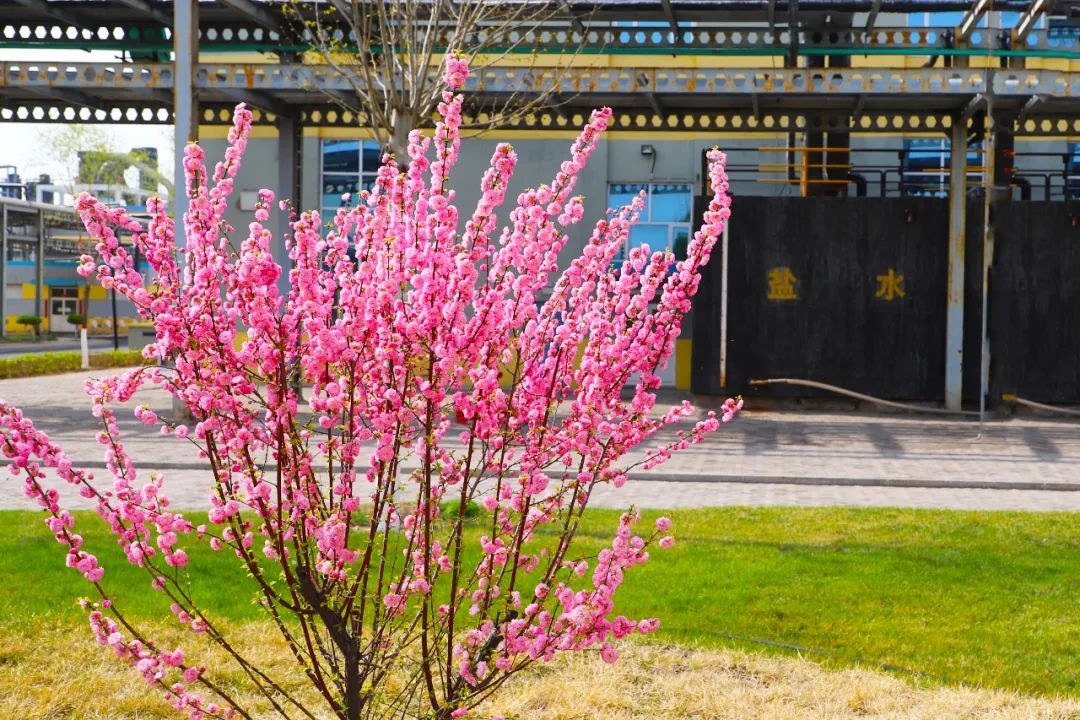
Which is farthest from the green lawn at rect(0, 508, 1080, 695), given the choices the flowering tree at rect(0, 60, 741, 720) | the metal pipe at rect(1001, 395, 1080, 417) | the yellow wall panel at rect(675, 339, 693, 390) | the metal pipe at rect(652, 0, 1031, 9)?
the yellow wall panel at rect(675, 339, 693, 390)

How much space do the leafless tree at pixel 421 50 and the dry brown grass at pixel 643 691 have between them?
20.0 ft

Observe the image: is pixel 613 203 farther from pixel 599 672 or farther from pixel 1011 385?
pixel 599 672

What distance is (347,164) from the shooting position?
29812 mm

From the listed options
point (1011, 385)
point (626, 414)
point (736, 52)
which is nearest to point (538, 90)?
point (736, 52)

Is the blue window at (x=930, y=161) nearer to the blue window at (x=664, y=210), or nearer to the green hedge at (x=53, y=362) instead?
the blue window at (x=664, y=210)

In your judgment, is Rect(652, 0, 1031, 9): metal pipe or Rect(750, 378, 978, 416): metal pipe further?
Rect(652, 0, 1031, 9): metal pipe

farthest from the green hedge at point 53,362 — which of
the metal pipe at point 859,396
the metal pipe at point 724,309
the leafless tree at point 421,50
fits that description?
the metal pipe at point 859,396

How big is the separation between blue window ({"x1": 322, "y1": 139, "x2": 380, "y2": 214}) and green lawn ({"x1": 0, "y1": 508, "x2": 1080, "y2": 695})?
19.2m

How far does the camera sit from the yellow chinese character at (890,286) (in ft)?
77.0

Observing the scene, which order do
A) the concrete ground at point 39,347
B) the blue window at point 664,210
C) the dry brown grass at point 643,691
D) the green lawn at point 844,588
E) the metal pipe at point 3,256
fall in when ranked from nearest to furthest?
1. the dry brown grass at point 643,691
2. the green lawn at point 844,588
3. the blue window at point 664,210
4. the concrete ground at point 39,347
5. the metal pipe at point 3,256

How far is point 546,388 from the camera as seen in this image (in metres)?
4.75

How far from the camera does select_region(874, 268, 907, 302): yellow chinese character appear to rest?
23.5m

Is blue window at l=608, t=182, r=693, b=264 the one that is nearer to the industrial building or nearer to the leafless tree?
the leafless tree

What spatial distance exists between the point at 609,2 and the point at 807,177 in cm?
511
